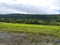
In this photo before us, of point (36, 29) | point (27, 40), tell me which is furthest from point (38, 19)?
point (27, 40)

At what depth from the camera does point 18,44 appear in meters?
26.3

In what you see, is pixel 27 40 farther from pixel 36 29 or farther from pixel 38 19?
pixel 38 19

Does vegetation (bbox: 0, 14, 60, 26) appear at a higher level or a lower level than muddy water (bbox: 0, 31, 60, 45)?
lower

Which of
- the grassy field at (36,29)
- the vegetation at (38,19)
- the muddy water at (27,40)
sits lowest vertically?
the vegetation at (38,19)

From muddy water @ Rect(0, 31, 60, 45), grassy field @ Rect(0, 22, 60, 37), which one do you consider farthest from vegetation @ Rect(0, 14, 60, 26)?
muddy water @ Rect(0, 31, 60, 45)

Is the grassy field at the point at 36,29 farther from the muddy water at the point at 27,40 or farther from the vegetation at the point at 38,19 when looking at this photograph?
the vegetation at the point at 38,19

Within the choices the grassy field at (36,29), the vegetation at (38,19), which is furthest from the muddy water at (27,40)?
the vegetation at (38,19)

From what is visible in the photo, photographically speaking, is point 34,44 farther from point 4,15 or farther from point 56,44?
point 4,15

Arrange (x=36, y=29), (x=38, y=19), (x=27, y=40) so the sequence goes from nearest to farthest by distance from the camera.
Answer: (x=27, y=40), (x=36, y=29), (x=38, y=19)

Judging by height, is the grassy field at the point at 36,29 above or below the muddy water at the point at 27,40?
below

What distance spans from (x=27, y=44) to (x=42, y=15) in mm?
134646

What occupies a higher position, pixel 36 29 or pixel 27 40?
pixel 27 40

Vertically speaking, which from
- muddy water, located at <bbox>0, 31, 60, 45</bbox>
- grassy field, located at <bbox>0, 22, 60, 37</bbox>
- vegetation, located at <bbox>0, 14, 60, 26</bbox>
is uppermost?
muddy water, located at <bbox>0, 31, 60, 45</bbox>

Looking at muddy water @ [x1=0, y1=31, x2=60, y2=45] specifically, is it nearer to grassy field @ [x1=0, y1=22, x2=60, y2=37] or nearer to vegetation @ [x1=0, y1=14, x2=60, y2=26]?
grassy field @ [x1=0, y1=22, x2=60, y2=37]
